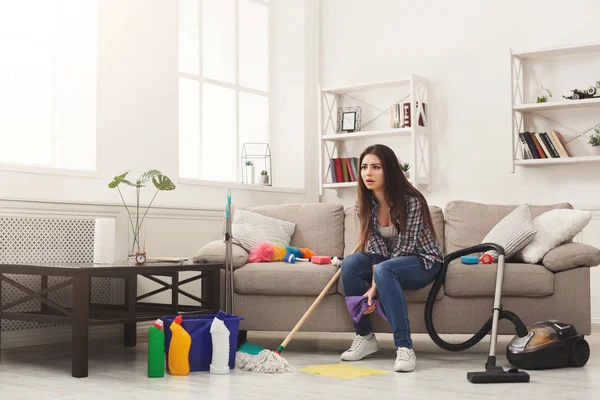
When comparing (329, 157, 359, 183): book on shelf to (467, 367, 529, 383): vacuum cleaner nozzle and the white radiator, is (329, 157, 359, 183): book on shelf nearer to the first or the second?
the white radiator

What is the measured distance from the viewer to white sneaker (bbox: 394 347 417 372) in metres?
3.29

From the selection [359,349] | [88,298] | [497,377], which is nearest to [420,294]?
[359,349]

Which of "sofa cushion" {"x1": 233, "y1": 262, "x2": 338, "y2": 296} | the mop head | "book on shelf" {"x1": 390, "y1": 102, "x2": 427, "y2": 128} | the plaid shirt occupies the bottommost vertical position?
the mop head

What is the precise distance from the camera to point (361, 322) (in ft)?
12.1

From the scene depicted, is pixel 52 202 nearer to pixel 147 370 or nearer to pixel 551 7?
pixel 147 370

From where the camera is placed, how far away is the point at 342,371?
10.9 feet

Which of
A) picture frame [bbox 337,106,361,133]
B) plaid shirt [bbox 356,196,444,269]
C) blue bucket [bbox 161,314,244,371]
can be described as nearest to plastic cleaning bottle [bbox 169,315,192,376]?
blue bucket [bbox 161,314,244,371]

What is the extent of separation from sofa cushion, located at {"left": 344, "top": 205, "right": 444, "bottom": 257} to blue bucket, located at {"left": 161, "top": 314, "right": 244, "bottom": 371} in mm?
1155

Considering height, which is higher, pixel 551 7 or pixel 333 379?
pixel 551 7

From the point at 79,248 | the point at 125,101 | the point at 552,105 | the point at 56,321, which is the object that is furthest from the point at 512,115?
the point at 56,321

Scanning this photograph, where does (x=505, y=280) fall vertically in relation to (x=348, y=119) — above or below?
below

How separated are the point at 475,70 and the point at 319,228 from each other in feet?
6.60

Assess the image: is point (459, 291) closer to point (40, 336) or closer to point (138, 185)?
point (138, 185)

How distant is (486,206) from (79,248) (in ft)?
7.58
